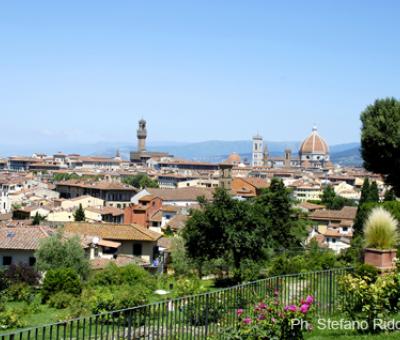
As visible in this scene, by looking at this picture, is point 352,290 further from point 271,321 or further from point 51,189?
point 51,189

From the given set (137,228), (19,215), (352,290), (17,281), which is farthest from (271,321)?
(19,215)

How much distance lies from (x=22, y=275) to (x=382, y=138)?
48.3 ft

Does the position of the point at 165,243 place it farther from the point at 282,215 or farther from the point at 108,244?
the point at 282,215

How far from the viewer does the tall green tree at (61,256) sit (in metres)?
26.5

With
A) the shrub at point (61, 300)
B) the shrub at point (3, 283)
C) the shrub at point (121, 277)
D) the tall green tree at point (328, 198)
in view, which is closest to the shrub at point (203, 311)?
the shrub at point (61, 300)

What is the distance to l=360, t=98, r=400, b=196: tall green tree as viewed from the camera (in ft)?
78.3

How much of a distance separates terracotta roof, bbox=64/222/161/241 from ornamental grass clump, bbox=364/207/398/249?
2719 cm

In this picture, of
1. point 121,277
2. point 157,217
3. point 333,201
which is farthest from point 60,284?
point 333,201

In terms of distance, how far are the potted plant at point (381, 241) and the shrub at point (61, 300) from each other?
8.74 meters

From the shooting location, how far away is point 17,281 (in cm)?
2206

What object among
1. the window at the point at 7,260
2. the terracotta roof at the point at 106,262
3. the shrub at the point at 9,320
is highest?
the shrub at the point at 9,320

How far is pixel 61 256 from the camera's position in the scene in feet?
87.6

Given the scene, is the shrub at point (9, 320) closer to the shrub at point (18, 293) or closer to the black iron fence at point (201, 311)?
→ the black iron fence at point (201, 311)

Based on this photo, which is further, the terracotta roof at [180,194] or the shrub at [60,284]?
the terracotta roof at [180,194]
